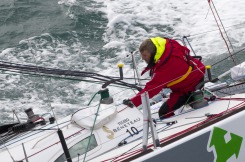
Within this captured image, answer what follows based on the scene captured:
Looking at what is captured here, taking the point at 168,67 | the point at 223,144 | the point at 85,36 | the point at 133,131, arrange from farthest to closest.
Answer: the point at 85,36, the point at 133,131, the point at 168,67, the point at 223,144

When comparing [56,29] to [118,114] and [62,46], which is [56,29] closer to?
[62,46]

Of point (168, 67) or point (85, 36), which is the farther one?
point (85, 36)

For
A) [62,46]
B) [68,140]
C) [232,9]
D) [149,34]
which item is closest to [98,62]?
[62,46]

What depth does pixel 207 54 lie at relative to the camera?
909 centimetres

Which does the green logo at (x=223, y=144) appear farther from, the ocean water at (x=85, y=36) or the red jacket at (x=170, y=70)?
the ocean water at (x=85, y=36)

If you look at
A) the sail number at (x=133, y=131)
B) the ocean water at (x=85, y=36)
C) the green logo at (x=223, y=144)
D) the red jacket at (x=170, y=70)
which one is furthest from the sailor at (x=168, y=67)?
the ocean water at (x=85, y=36)

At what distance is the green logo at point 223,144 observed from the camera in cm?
374

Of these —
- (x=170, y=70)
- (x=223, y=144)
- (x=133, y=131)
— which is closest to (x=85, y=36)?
(x=133, y=131)

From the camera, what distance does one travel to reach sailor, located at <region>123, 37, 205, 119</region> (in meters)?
4.02

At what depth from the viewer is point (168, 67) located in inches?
159

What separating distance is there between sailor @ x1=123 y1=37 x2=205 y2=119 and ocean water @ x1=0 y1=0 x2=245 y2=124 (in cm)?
358

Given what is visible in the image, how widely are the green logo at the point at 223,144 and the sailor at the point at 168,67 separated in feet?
2.18

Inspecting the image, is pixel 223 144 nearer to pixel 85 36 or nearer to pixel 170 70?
pixel 170 70

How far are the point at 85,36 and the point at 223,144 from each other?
22.2ft
